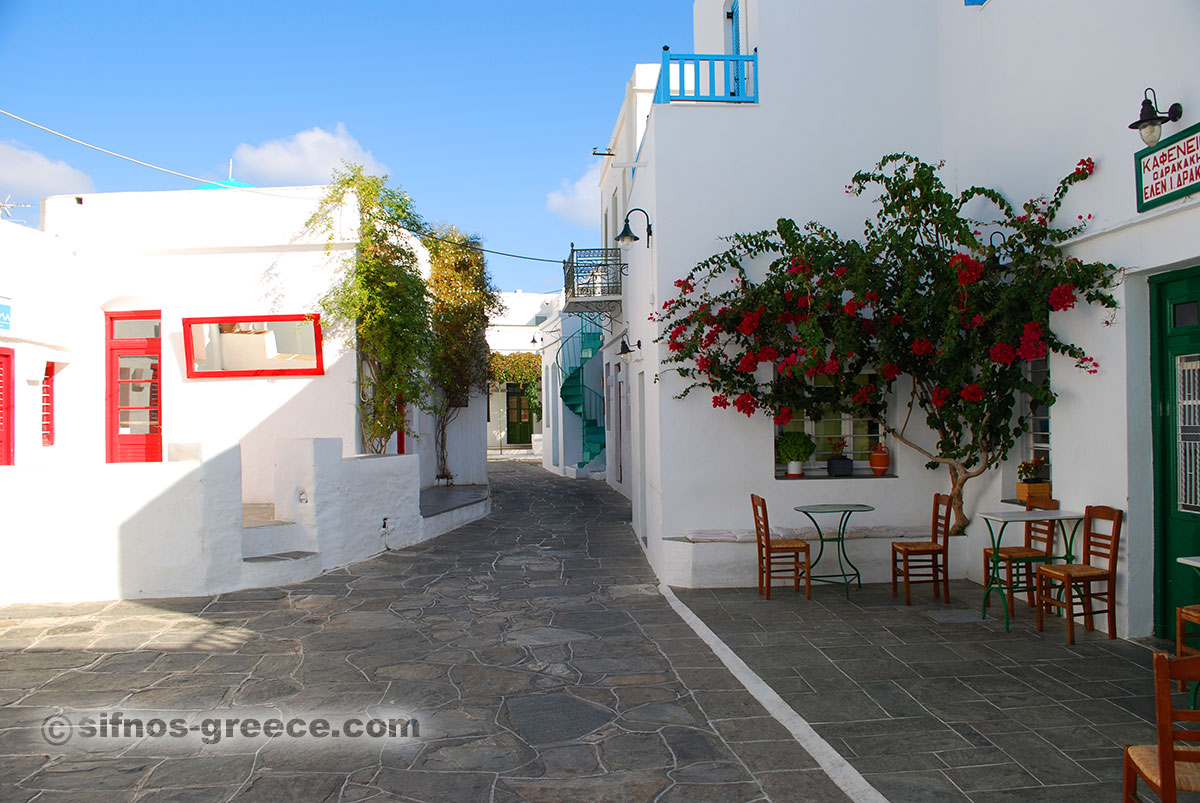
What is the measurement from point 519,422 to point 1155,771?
29708mm

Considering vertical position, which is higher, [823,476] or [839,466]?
[839,466]

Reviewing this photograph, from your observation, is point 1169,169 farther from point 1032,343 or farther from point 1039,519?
point 1039,519

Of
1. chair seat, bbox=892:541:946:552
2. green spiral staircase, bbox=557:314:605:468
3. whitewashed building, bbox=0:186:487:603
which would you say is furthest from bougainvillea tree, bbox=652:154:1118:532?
green spiral staircase, bbox=557:314:605:468

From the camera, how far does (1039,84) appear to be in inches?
276

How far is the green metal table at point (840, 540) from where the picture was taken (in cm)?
741

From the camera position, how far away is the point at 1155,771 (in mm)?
2889

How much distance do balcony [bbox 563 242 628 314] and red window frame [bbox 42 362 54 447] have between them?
8110 millimetres

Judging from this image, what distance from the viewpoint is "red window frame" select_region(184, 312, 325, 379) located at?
35.6 feet

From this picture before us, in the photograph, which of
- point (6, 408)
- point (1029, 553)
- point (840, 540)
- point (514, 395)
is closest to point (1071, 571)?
point (1029, 553)

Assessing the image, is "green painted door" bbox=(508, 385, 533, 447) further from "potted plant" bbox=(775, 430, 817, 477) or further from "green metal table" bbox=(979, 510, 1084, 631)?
"green metal table" bbox=(979, 510, 1084, 631)

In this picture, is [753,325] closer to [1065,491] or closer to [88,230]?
[1065,491]

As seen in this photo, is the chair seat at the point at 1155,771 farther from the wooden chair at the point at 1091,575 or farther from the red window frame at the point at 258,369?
the red window frame at the point at 258,369

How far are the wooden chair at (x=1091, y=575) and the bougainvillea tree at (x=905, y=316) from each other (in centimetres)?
107

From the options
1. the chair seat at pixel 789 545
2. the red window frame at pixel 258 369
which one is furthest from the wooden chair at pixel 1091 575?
the red window frame at pixel 258 369
